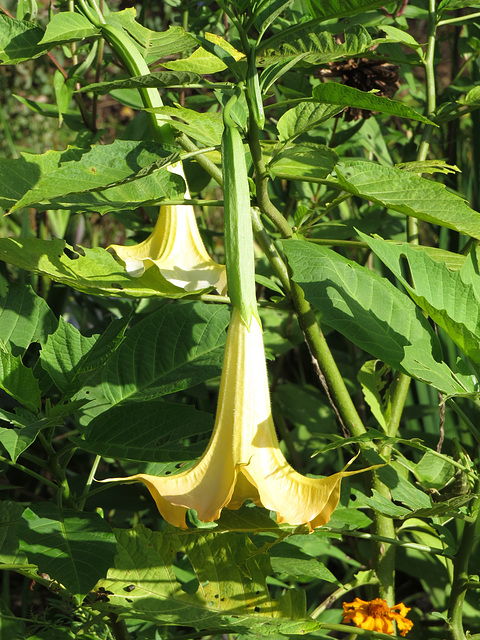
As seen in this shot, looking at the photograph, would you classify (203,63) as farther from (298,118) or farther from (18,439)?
(18,439)

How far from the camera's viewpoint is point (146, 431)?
718 millimetres

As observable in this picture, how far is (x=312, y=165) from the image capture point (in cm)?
70

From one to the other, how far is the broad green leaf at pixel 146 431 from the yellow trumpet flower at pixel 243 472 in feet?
0.56

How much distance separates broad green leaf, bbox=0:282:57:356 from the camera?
2.66 ft

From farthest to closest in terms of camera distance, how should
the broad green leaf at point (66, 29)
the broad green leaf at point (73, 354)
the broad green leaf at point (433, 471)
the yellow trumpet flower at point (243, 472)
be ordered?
the broad green leaf at point (433, 471) < the broad green leaf at point (73, 354) < the broad green leaf at point (66, 29) < the yellow trumpet flower at point (243, 472)

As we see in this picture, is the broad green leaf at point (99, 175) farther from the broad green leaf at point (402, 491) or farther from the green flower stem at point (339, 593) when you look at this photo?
the green flower stem at point (339, 593)

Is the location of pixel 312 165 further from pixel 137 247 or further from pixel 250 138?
pixel 137 247

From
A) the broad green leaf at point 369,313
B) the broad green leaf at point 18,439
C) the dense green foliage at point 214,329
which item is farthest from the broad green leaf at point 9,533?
the broad green leaf at point 369,313

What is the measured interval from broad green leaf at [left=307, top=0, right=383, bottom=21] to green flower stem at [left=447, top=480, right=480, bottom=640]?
49 centimetres

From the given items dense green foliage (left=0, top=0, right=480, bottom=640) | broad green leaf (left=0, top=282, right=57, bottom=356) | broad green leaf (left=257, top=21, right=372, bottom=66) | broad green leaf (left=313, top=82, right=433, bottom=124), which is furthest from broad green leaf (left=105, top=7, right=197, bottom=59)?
broad green leaf (left=0, top=282, right=57, bottom=356)

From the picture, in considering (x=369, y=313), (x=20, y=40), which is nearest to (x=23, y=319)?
(x=20, y=40)

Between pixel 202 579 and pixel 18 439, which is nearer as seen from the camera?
pixel 18 439

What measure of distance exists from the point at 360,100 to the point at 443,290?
213 millimetres

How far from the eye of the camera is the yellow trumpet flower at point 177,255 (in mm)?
679
